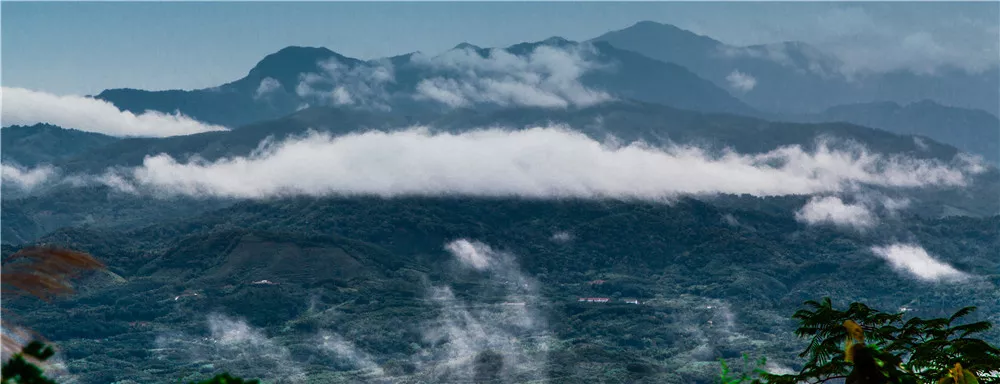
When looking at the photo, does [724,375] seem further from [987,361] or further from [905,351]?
[905,351]

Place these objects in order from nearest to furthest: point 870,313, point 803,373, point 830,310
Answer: point 803,373, point 830,310, point 870,313

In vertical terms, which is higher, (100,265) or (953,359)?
(100,265)

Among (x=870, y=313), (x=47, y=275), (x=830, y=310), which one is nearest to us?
(x=47, y=275)

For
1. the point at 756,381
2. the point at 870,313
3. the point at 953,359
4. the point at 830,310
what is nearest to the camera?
the point at 756,381

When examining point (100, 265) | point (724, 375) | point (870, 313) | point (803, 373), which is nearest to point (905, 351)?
point (870, 313)

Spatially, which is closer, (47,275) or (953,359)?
(47,275)

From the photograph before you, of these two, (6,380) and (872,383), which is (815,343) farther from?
(6,380)

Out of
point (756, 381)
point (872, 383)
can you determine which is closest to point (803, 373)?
point (756, 381)

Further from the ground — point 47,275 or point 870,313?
point 47,275

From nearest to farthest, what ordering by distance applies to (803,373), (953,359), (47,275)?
(47,275) < (803,373) < (953,359)
